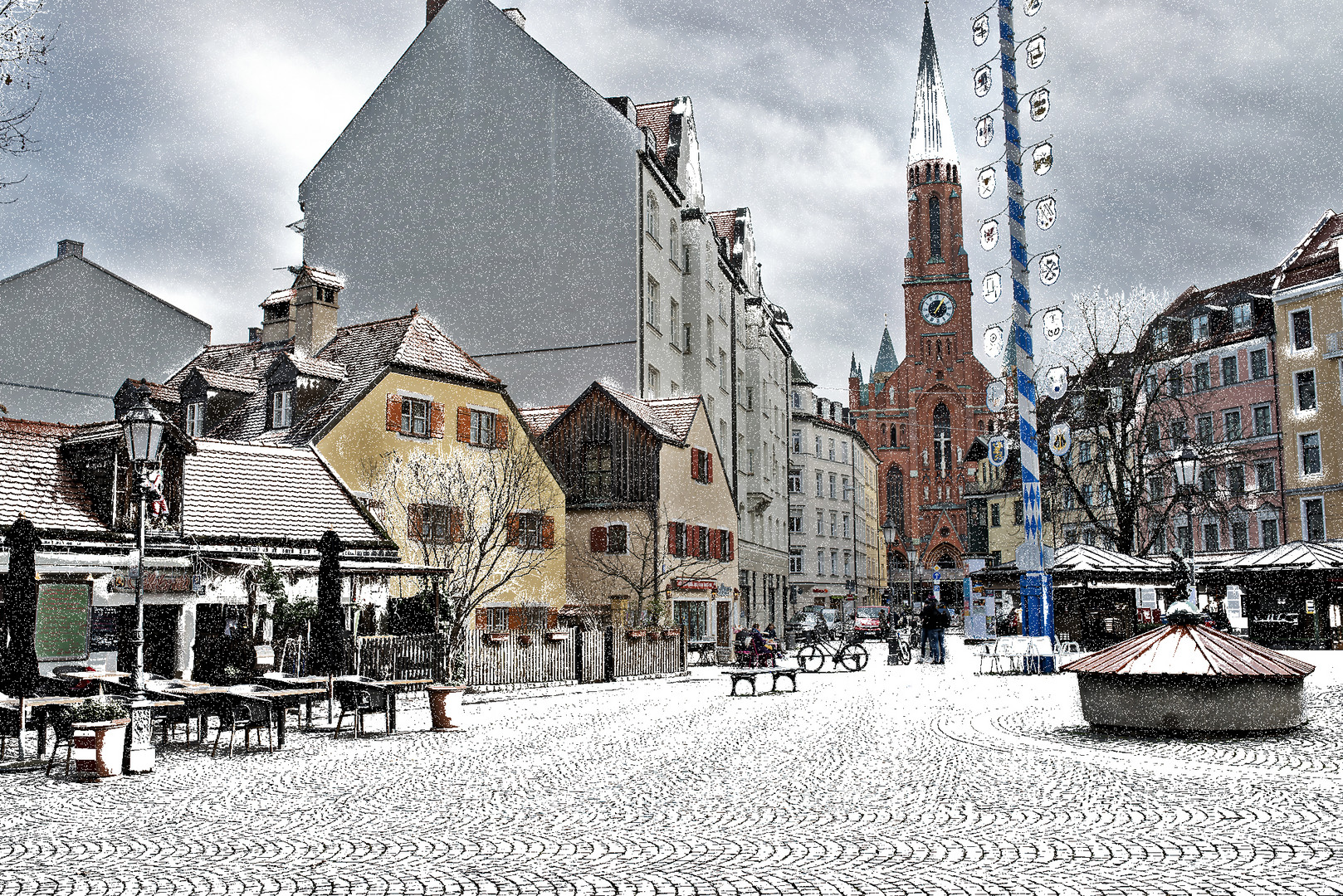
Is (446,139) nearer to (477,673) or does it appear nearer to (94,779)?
(477,673)

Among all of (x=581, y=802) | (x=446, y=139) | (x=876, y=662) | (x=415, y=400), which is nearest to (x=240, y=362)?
(x=415, y=400)

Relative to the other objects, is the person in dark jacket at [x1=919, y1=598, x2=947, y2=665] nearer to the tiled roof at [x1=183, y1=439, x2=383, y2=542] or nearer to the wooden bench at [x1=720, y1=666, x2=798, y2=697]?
the wooden bench at [x1=720, y1=666, x2=798, y2=697]

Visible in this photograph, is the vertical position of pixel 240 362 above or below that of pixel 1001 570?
above

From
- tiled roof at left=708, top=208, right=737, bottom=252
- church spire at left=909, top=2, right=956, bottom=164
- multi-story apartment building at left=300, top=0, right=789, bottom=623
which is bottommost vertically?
multi-story apartment building at left=300, top=0, right=789, bottom=623

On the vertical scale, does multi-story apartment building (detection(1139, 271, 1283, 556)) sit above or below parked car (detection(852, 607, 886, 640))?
above

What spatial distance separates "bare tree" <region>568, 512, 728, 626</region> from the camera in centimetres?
4053

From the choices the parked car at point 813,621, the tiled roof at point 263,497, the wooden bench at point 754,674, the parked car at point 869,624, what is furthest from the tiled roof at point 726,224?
the wooden bench at point 754,674

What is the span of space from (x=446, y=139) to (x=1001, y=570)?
2415cm

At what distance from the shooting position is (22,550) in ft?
50.6

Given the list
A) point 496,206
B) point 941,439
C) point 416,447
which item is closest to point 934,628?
point 416,447

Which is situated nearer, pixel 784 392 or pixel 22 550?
pixel 22 550

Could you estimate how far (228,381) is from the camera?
37.8m

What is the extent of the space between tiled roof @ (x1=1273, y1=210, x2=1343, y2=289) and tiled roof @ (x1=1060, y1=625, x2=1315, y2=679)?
1777 inches

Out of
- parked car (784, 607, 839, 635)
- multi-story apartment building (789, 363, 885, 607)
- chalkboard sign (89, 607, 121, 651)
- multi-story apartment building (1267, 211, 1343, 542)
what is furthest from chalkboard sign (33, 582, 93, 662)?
multi-story apartment building (789, 363, 885, 607)
